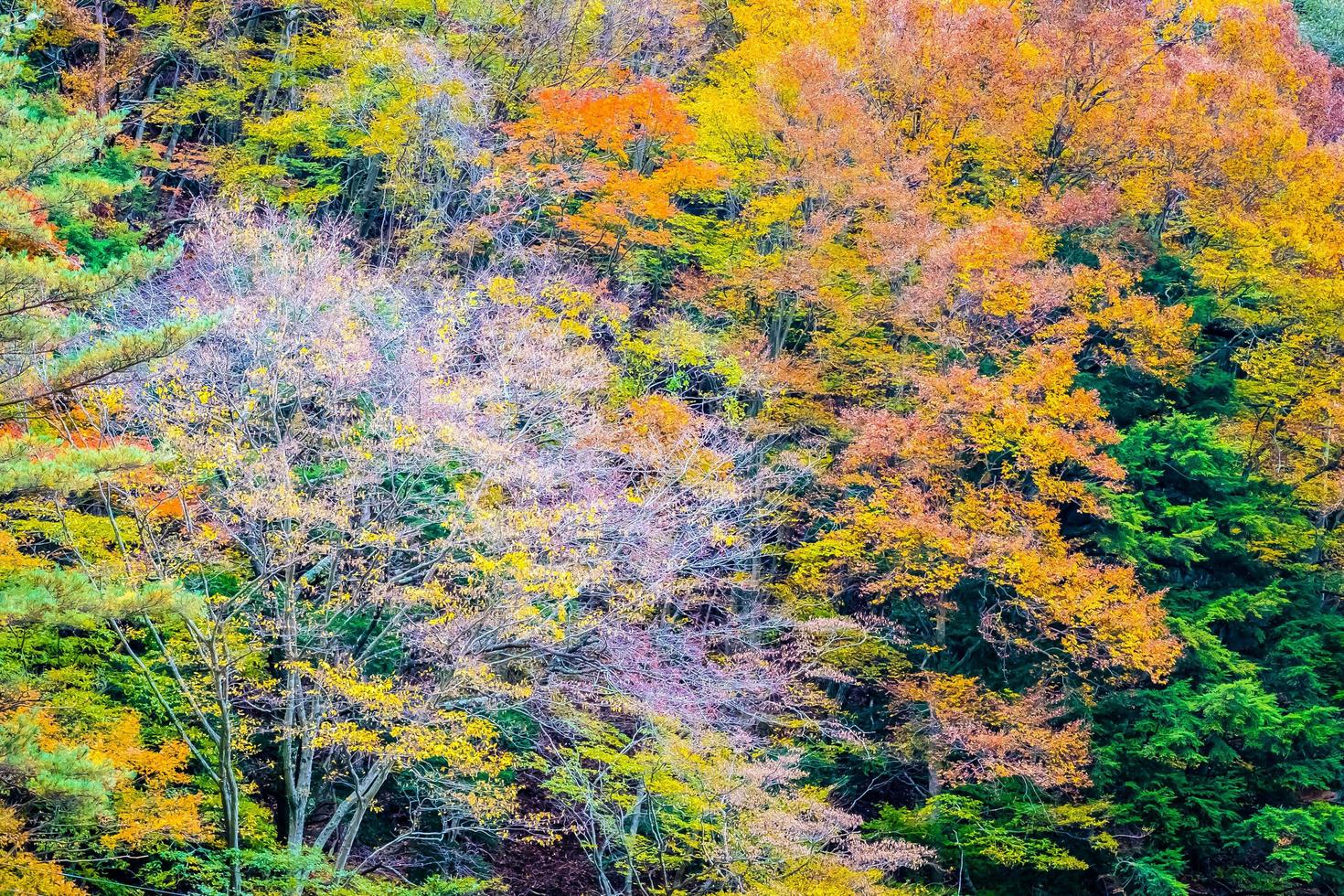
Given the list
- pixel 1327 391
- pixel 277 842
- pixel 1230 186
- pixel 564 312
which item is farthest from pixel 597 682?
pixel 1230 186

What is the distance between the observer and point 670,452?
13.6 metres

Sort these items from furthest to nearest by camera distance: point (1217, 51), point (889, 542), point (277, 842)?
point (1217, 51), point (889, 542), point (277, 842)

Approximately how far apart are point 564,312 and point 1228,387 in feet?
36.5

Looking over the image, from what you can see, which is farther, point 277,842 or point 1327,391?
point 1327,391

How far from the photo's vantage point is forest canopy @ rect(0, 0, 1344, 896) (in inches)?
408

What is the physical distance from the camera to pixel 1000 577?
587 inches

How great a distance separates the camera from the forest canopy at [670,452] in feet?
34.0

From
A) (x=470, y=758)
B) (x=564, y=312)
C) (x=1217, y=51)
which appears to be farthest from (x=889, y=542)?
(x=1217, y=51)

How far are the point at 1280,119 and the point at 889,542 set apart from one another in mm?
10100

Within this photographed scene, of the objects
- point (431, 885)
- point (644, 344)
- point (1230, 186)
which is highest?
point (1230, 186)

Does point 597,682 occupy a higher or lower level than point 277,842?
higher

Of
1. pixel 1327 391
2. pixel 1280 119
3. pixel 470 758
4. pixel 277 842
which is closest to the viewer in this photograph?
pixel 470 758

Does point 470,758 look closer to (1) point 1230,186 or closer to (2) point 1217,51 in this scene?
(1) point 1230,186

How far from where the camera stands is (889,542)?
1490 cm
